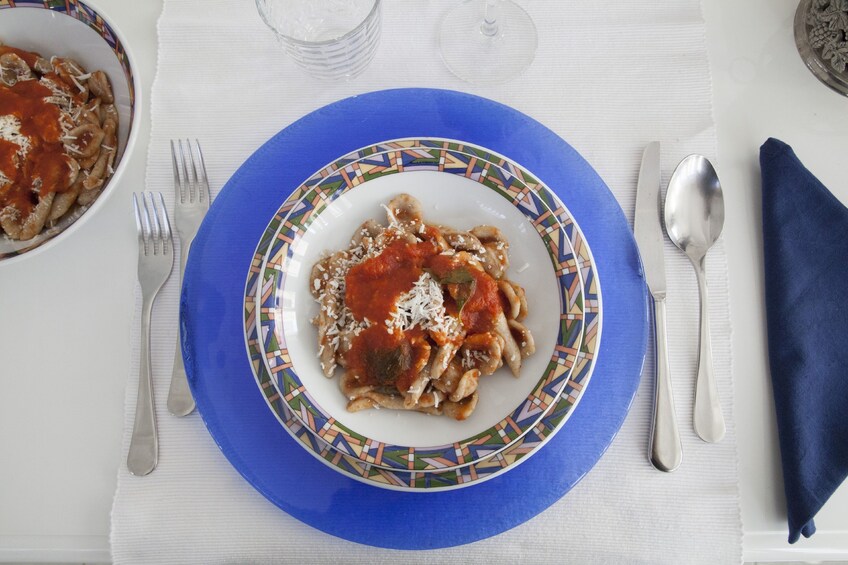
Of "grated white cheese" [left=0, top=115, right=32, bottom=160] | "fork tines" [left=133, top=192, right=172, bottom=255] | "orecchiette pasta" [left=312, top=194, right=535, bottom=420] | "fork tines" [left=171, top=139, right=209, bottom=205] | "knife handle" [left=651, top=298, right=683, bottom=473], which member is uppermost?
"grated white cheese" [left=0, top=115, right=32, bottom=160]

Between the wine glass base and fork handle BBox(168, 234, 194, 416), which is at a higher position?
the wine glass base

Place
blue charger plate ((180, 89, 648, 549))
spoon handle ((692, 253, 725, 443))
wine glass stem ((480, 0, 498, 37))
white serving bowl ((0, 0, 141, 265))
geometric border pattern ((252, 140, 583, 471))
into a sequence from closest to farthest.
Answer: geometric border pattern ((252, 140, 583, 471)) < blue charger plate ((180, 89, 648, 549)) < spoon handle ((692, 253, 725, 443)) < white serving bowl ((0, 0, 141, 265)) < wine glass stem ((480, 0, 498, 37))

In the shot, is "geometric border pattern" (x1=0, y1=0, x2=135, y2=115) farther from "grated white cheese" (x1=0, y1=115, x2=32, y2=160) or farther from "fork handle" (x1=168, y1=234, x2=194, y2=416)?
"fork handle" (x1=168, y1=234, x2=194, y2=416)

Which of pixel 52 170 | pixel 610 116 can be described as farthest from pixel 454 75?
pixel 52 170

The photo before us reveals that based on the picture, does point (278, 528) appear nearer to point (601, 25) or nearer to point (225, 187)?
point (225, 187)

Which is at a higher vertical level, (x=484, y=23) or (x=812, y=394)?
(x=484, y=23)

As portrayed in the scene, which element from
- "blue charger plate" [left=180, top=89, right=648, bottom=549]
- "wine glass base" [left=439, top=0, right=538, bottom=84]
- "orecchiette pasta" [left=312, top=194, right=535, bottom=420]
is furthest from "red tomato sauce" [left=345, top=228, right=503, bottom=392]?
"wine glass base" [left=439, top=0, right=538, bottom=84]
